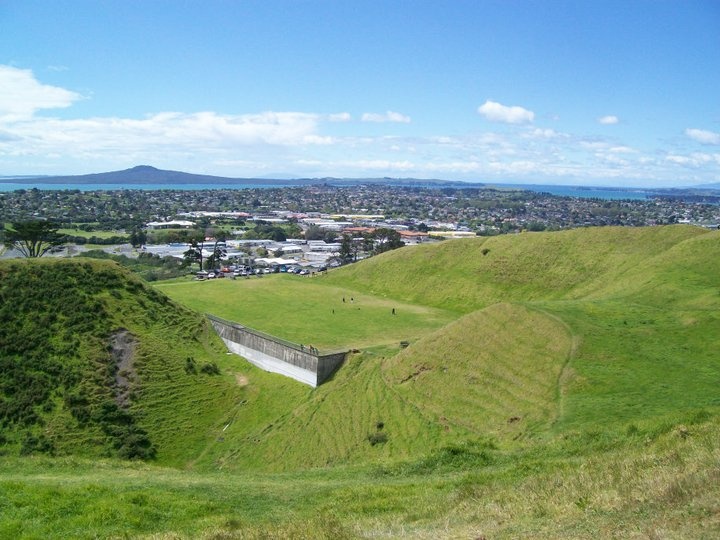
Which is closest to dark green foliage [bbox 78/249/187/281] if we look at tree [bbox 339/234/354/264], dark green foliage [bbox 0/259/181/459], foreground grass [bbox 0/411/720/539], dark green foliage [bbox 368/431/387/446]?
tree [bbox 339/234/354/264]

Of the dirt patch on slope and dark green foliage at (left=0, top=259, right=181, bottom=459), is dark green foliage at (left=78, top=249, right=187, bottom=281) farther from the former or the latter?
the dirt patch on slope

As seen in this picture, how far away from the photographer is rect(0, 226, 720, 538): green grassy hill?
449 inches

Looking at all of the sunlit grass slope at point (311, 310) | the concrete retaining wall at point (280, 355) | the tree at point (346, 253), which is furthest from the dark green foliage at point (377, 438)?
the tree at point (346, 253)

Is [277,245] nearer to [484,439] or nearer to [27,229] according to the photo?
[27,229]

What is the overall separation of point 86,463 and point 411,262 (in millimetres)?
50973

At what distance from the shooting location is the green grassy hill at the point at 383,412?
1141cm

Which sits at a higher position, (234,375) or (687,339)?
(687,339)

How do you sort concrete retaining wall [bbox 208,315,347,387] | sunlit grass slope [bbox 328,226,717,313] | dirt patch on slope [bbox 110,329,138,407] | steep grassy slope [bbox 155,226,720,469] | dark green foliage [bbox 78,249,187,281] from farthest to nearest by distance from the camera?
1. dark green foliage [bbox 78,249,187,281]
2. sunlit grass slope [bbox 328,226,717,313]
3. concrete retaining wall [bbox 208,315,347,387]
4. dirt patch on slope [bbox 110,329,138,407]
5. steep grassy slope [bbox 155,226,720,469]

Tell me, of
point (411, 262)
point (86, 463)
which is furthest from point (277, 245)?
point (86, 463)

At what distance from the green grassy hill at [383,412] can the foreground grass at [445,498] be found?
64 millimetres

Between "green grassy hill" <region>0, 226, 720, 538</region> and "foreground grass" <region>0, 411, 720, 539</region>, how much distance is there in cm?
6

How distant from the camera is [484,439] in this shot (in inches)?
840

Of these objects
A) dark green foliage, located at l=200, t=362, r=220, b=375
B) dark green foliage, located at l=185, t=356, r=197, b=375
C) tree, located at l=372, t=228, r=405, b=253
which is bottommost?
dark green foliage, located at l=200, t=362, r=220, b=375

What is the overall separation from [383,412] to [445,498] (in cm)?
1456
